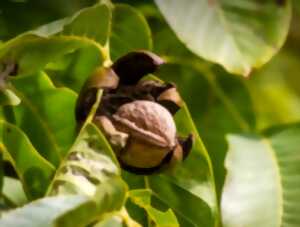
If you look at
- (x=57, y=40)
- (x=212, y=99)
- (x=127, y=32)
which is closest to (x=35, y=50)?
(x=57, y=40)

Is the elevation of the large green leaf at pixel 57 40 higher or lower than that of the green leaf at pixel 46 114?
higher

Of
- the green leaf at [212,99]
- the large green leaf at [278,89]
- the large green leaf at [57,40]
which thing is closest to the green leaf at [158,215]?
the large green leaf at [57,40]

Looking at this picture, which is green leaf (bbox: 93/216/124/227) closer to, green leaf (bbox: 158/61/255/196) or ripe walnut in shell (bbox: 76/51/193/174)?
ripe walnut in shell (bbox: 76/51/193/174)

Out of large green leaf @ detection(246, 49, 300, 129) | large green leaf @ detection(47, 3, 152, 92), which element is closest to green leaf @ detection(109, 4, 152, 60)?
large green leaf @ detection(47, 3, 152, 92)

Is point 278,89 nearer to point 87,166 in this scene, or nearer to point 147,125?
point 147,125

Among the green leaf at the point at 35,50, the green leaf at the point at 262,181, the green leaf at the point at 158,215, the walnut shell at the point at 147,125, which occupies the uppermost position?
the green leaf at the point at 35,50

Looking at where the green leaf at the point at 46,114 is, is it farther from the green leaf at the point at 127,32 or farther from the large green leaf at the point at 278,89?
the large green leaf at the point at 278,89
